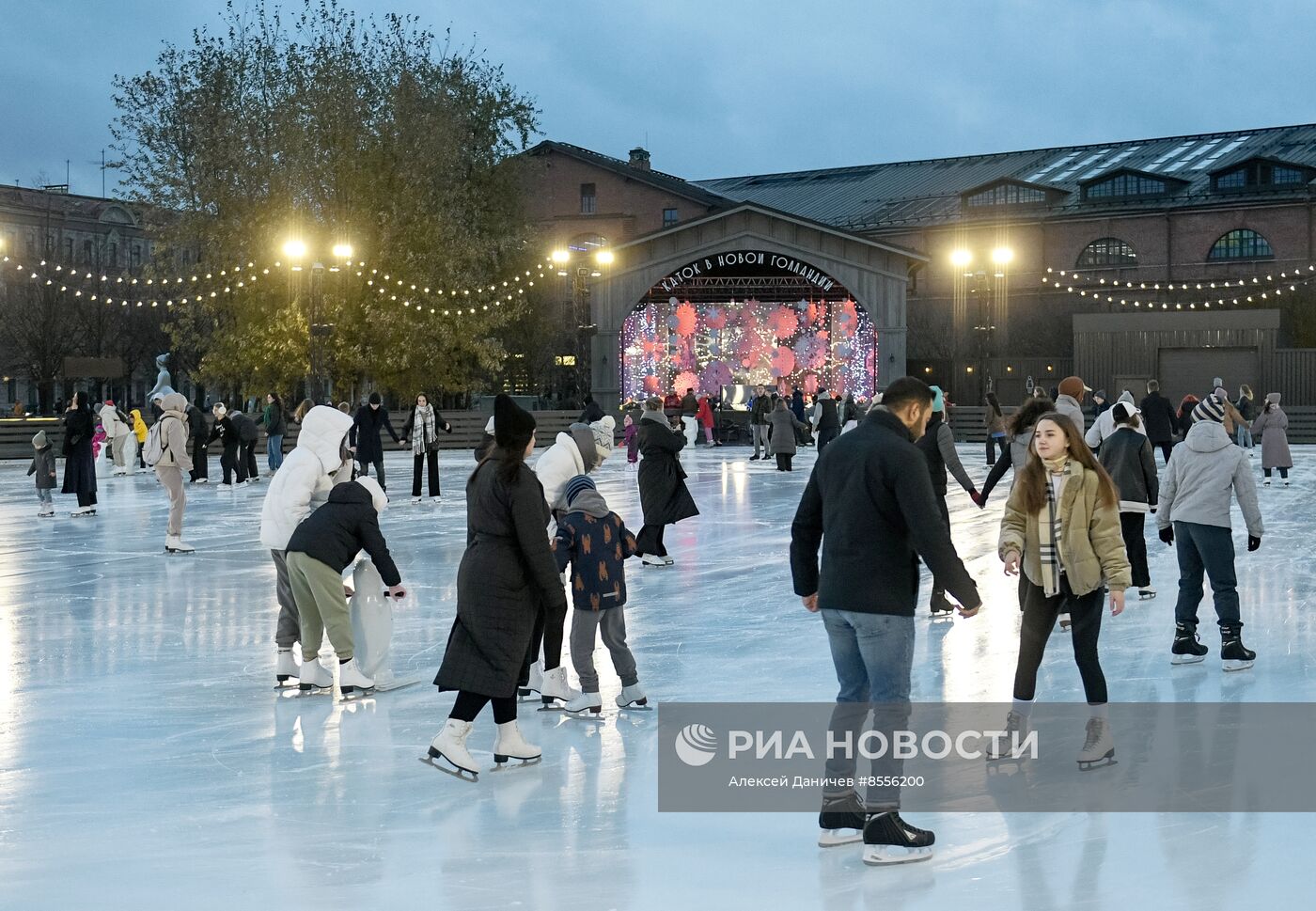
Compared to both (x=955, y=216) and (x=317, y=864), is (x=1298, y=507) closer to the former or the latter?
(x=317, y=864)

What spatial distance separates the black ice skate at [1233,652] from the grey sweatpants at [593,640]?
10.7 feet

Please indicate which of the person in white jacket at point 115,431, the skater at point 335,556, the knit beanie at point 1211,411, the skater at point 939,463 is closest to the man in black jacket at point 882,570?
the skater at point 335,556

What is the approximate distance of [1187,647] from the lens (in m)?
8.45

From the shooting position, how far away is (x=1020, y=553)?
6215mm

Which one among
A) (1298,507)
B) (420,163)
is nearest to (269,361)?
(420,163)

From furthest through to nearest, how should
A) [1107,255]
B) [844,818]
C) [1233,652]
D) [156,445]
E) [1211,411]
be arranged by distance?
[1107,255]
[156,445]
[1211,411]
[1233,652]
[844,818]

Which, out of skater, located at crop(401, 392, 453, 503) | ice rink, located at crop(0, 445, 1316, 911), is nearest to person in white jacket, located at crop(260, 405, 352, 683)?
ice rink, located at crop(0, 445, 1316, 911)

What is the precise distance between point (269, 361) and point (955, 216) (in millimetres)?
25115

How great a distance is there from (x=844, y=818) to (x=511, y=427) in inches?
77.3

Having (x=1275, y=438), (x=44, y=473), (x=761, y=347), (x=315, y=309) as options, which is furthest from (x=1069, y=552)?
(x=761, y=347)

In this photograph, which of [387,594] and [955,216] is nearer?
[387,594]

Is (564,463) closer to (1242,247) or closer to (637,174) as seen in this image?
(1242,247)

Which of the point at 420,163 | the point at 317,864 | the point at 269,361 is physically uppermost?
the point at 420,163

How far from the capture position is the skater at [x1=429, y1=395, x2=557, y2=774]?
5918 mm
